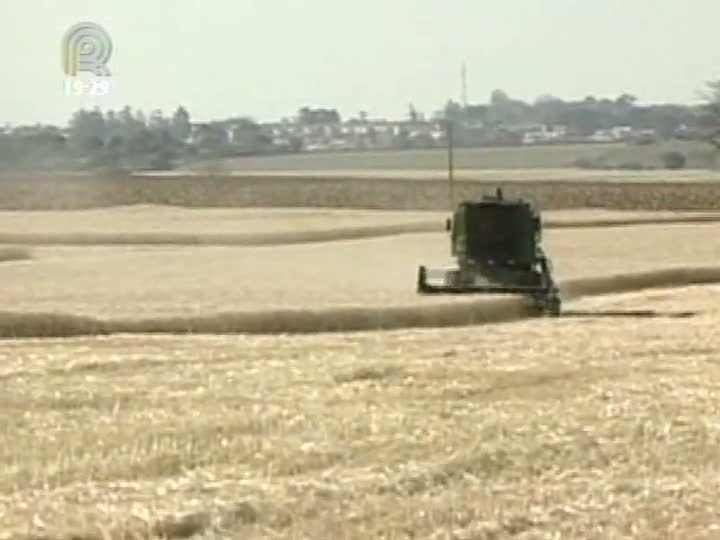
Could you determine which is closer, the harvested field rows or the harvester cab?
the harvester cab

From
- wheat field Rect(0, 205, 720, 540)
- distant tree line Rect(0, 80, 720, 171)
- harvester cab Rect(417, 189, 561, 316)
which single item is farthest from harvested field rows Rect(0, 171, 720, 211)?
wheat field Rect(0, 205, 720, 540)

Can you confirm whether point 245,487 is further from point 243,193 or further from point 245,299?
point 243,193

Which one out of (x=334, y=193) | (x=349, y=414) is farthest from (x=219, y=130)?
(x=349, y=414)

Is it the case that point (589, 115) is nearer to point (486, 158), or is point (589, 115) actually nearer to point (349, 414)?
point (486, 158)

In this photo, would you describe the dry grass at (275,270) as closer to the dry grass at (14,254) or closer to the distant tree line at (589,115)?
the dry grass at (14,254)

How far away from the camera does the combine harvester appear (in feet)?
84.1

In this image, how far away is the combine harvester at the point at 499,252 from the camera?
84.1 ft

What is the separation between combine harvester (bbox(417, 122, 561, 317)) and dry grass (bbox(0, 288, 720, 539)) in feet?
27.7

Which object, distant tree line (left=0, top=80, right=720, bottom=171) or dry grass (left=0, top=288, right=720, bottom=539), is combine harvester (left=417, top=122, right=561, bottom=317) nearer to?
dry grass (left=0, top=288, right=720, bottom=539)

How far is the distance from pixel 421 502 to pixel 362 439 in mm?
2114

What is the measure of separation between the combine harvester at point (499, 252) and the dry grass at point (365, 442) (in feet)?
27.7

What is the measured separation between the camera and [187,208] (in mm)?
64312

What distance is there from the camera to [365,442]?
10523 millimetres

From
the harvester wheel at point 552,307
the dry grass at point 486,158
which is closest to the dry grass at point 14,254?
the harvester wheel at point 552,307
